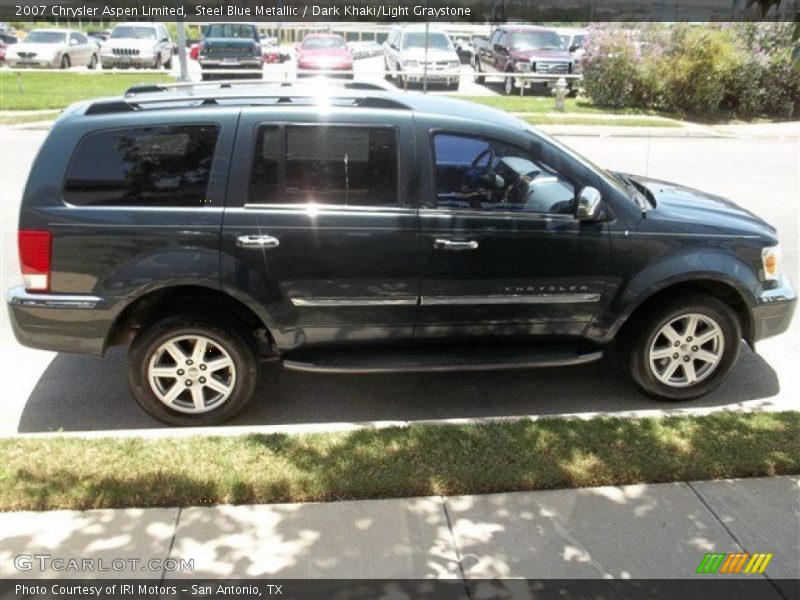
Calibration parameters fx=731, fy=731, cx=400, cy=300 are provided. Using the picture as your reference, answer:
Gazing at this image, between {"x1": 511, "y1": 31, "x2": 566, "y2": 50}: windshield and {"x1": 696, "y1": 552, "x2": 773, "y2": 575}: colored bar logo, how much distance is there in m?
20.4

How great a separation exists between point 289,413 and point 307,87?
6.92 ft

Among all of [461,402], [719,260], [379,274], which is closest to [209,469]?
[379,274]

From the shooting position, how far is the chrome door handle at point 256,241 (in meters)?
4.03

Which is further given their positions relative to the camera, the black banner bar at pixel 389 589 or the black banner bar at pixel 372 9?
the black banner bar at pixel 372 9

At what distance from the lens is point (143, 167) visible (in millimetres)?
4078

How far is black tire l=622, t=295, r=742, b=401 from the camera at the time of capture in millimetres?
4484

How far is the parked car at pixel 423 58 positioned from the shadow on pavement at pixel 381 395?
54.1 feet

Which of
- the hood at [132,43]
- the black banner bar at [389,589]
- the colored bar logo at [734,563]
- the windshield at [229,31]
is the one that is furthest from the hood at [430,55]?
the black banner bar at [389,589]

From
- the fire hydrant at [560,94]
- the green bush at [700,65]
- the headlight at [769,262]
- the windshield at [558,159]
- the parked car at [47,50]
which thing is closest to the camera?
the windshield at [558,159]

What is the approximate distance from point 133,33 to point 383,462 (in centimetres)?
2551

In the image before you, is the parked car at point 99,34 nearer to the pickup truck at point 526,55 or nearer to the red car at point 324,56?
the red car at point 324,56

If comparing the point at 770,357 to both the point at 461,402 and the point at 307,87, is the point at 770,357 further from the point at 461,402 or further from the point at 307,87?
the point at 307,87

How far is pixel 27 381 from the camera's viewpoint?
15.9ft

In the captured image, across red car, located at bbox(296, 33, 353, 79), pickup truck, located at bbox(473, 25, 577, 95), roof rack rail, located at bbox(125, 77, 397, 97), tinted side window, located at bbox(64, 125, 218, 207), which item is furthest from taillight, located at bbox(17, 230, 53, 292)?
red car, located at bbox(296, 33, 353, 79)
